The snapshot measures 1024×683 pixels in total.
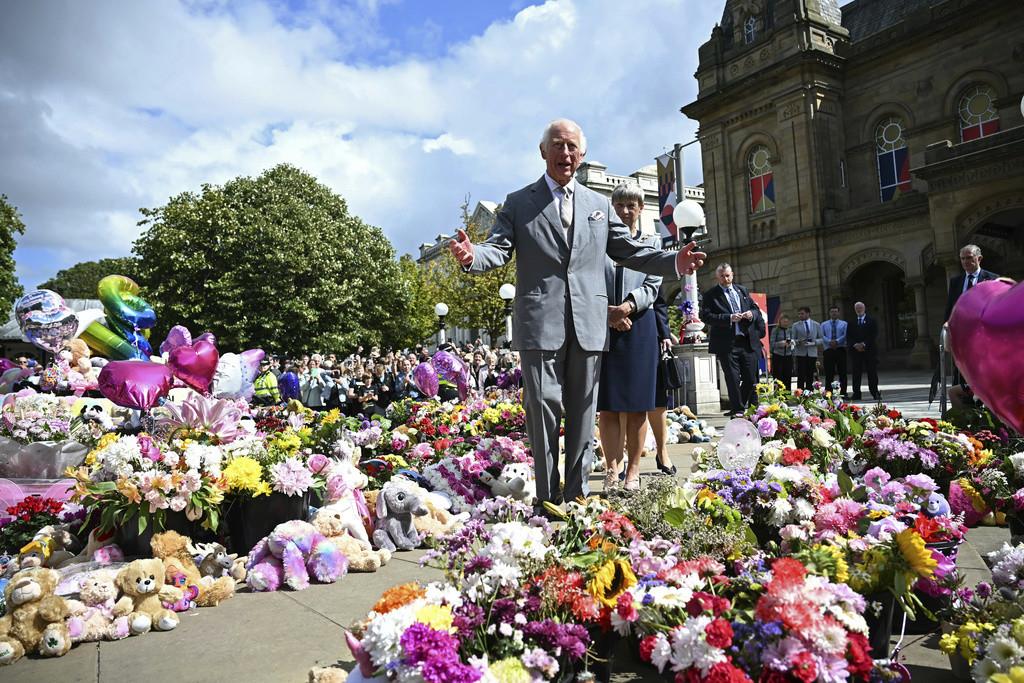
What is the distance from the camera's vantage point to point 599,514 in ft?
8.27

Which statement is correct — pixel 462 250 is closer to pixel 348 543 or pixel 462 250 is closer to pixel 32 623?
pixel 348 543

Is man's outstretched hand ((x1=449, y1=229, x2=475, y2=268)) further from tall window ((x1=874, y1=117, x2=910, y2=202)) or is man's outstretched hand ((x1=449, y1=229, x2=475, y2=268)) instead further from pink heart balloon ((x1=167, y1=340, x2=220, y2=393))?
tall window ((x1=874, y1=117, x2=910, y2=202))

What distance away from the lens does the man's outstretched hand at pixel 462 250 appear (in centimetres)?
356

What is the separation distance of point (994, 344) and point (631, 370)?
2.86m

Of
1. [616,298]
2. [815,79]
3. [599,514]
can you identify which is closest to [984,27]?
[815,79]

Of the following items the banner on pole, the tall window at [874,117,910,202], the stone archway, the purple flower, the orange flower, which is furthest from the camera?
the tall window at [874,117,910,202]

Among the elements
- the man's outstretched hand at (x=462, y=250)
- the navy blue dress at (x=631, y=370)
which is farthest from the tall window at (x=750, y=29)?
the man's outstretched hand at (x=462, y=250)

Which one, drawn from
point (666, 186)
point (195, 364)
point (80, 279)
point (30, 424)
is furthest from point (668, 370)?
point (80, 279)

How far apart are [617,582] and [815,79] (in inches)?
1133

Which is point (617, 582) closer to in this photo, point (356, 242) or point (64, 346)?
point (64, 346)

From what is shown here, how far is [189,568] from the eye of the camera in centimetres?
314

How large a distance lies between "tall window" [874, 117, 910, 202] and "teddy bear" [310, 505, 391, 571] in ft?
87.8

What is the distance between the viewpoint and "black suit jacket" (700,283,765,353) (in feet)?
25.5

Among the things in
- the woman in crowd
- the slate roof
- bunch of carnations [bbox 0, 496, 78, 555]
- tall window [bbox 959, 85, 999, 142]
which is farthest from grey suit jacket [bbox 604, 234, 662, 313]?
the slate roof
